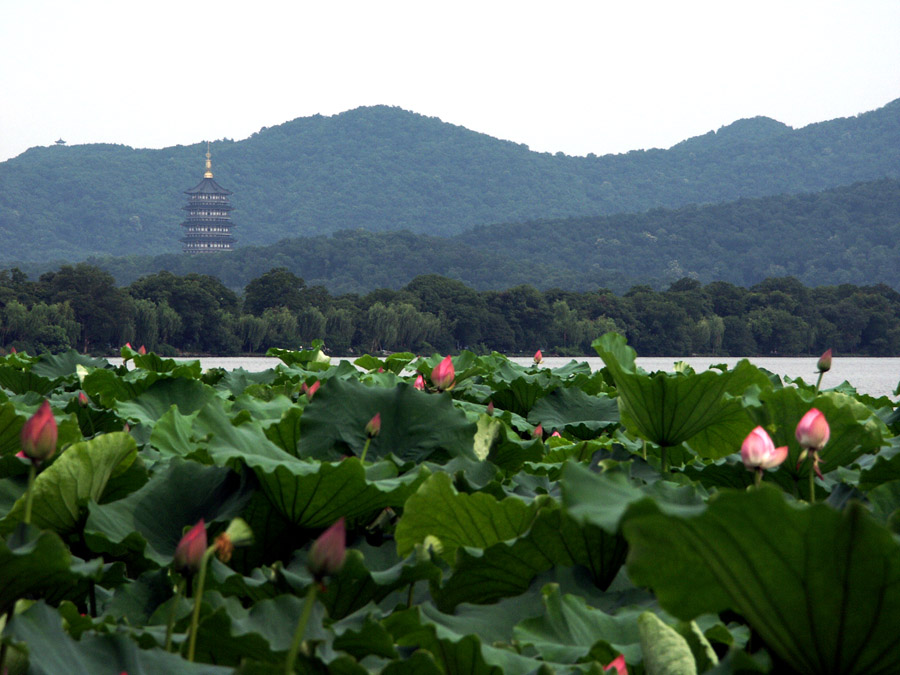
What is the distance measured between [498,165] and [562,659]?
6022 inches

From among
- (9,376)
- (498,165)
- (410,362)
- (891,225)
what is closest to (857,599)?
(9,376)

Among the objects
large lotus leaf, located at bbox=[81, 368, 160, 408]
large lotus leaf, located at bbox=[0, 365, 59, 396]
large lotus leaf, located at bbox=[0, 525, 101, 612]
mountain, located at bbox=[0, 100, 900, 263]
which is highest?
mountain, located at bbox=[0, 100, 900, 263]

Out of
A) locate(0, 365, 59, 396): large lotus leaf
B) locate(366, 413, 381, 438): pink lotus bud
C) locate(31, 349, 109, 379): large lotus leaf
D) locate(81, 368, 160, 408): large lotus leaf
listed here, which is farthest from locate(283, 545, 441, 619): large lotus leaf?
locate(31, 349, 109, 379): large lotus leaf

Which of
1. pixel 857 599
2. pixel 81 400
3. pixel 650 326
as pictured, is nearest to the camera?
pixel 857 599

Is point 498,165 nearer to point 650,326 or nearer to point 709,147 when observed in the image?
point 709,147

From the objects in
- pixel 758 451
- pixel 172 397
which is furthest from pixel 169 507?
pixel 172 397

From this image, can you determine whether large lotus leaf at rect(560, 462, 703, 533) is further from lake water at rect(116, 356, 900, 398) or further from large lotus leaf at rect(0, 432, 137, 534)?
lake water at rect(116, 356, 900, 398)

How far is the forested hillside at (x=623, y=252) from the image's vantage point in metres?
83.6

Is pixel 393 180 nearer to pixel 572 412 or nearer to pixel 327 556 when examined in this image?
pixel 572 412

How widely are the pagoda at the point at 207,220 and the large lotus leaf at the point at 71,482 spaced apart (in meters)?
116

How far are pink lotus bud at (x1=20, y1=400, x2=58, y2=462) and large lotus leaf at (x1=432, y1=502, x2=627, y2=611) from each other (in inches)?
21.0

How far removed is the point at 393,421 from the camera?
1.78 metres

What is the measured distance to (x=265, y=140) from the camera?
16512cm

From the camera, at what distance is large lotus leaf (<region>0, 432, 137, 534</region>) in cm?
132
